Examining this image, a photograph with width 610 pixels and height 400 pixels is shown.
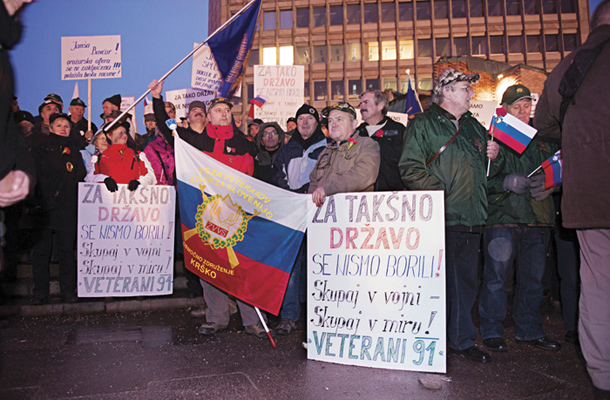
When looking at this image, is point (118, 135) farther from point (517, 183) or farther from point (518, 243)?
point (518, 243)

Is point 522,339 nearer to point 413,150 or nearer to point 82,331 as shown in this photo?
point 413,150

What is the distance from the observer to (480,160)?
4316 mm

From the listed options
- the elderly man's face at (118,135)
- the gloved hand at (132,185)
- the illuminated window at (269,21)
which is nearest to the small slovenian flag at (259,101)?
the elderly man's face at (118,135)

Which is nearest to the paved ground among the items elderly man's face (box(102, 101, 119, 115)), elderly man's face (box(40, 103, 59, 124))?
elderly man's face (box(40, 103, 59, 124))

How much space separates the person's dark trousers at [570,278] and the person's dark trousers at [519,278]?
0.33m

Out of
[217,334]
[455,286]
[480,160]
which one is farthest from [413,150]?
[217,334]

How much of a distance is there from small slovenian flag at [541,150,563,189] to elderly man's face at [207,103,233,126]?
3132 mm

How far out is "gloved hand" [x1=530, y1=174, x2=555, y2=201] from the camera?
4543 mm

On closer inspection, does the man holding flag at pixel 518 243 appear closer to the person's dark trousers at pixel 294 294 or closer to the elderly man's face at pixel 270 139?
the person's dark trousers at pixel 294 294

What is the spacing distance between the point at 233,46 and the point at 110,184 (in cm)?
242

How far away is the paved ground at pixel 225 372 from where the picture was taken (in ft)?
11.0

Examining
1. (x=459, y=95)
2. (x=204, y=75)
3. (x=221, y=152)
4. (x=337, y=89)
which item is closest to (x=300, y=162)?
(x=221, y=152)

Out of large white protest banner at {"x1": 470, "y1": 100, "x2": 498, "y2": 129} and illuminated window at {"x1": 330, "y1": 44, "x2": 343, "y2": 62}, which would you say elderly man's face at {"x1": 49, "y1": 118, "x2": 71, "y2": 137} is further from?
illuminated window at {"x1": 330, "y1": 44, "x2": 343, "y2": 62}

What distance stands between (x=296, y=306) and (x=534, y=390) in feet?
8.33
